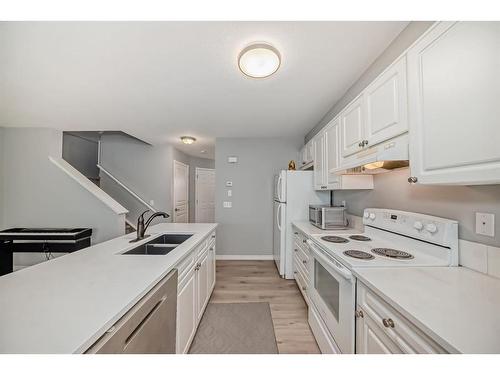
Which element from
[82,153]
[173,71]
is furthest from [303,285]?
[82,153]

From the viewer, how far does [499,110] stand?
2.31ft

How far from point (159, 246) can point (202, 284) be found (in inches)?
22.9

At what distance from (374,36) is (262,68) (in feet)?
2.61

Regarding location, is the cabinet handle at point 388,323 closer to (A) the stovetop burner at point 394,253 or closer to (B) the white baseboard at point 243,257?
(A) the stovetop burner at point 394,253

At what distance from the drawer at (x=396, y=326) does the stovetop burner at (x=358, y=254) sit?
239mm

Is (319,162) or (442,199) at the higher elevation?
(319,162)

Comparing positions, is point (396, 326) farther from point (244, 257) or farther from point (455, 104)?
point (244, 257)

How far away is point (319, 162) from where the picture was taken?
8.94 feet

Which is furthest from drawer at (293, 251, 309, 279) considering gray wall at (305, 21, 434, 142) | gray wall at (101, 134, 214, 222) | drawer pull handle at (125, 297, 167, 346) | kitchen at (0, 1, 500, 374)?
gray wall at (101, 134, 214, 222)

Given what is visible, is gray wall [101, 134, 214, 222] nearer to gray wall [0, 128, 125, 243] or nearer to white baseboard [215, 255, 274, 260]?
gray wall [0, 128, 125, 243]

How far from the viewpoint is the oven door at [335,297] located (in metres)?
1.16
